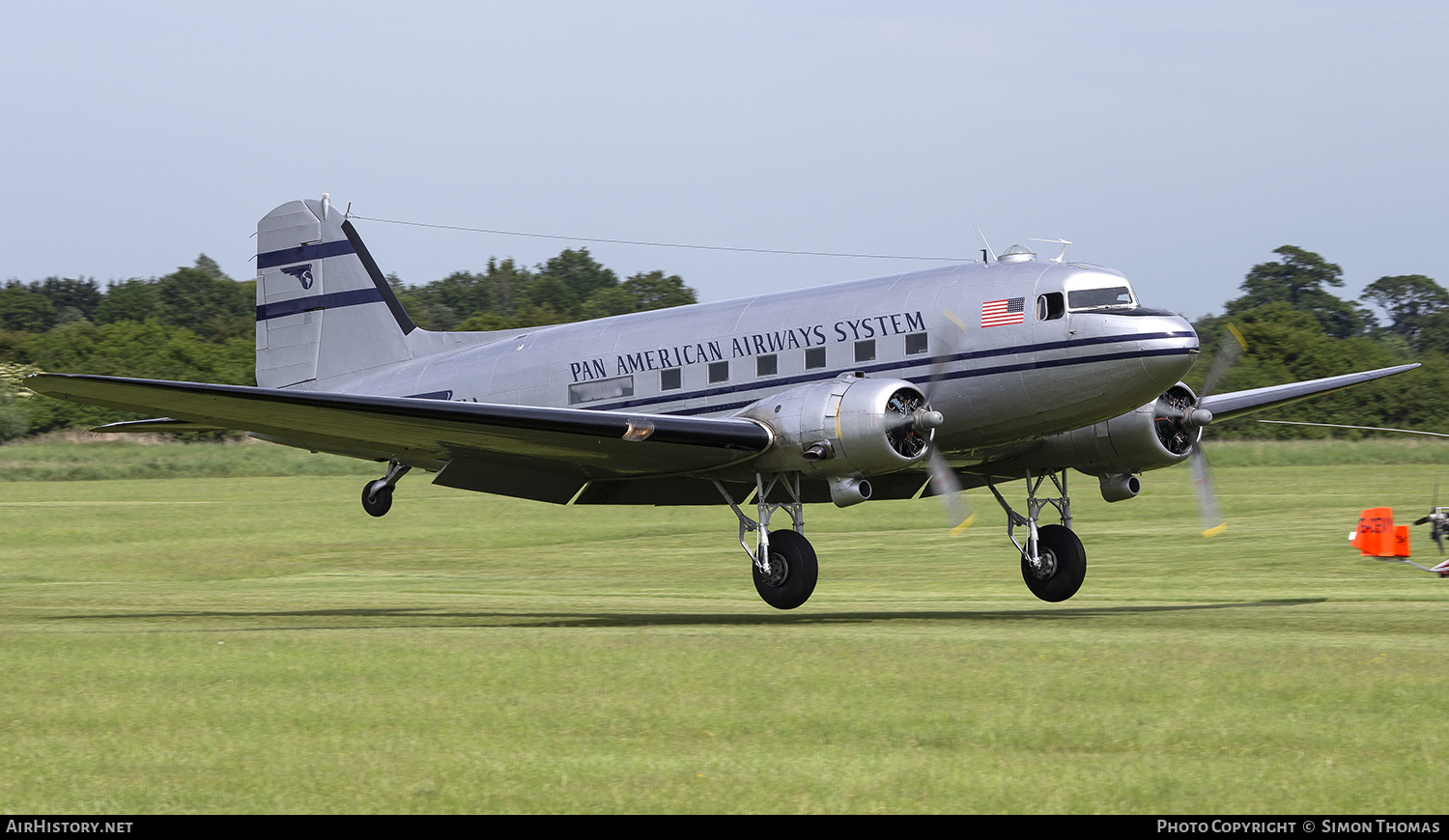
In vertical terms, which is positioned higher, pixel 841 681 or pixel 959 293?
pixel 959 293

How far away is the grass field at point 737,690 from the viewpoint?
29.1 feet

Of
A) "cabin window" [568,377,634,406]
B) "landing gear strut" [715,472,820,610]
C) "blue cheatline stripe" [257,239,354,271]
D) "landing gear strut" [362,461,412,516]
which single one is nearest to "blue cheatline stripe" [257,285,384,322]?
"blue cheatline stripe" [257,239,354,271]


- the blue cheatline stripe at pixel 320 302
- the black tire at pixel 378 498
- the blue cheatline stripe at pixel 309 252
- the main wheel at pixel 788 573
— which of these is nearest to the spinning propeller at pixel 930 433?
the main wheel at pixel 788 573

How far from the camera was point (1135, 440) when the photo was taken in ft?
68.3

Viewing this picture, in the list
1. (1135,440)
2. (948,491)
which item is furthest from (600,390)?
(1135,440)

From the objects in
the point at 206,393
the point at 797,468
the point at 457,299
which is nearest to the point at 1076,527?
the point at 797,468

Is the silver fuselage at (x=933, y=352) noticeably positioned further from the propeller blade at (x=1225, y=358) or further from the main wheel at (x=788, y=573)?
the propeller blade at (x=1225, y=358)

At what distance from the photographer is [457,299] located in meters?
142

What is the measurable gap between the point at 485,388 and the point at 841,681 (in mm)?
12201

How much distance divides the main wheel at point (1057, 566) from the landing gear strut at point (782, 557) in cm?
391

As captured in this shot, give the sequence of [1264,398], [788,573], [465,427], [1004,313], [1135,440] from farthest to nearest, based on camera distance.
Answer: [1264,398] < [1135,440] < [788,573] < [1004,313] < [465,427]

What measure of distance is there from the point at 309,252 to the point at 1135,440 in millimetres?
14874

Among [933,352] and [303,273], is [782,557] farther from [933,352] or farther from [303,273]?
[303,273]
